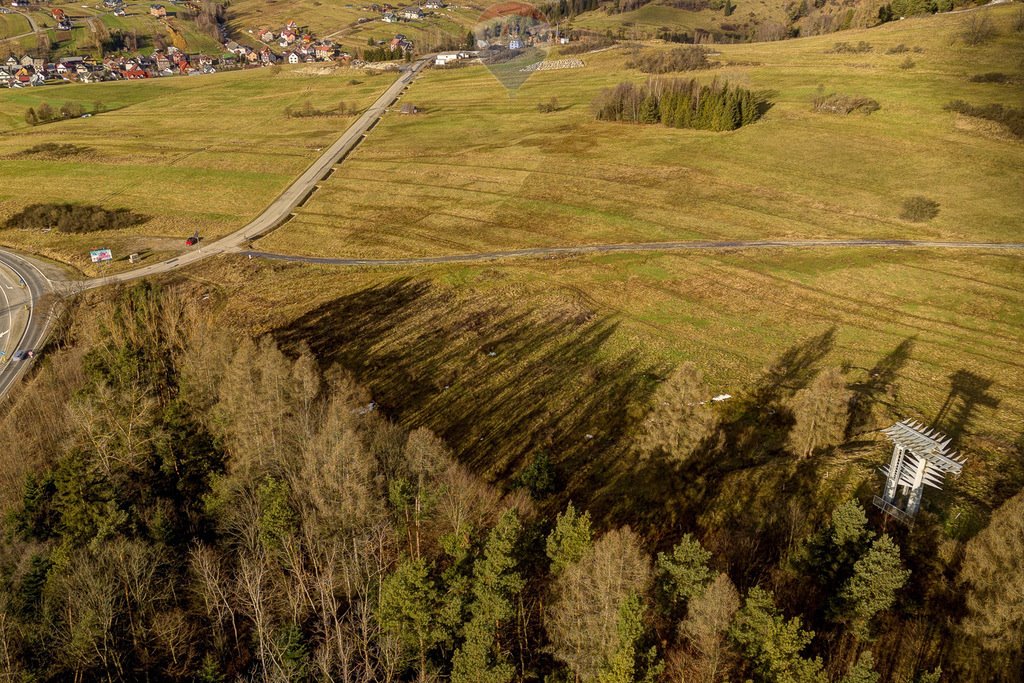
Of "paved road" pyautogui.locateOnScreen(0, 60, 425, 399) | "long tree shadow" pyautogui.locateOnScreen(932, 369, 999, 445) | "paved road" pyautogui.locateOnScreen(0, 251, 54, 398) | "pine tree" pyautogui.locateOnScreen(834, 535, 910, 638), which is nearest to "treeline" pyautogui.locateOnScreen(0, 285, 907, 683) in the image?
"pine tree" pyautogui.locateOnScreen(834, 535, 910, 638)

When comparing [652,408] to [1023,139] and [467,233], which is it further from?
[1023,139]

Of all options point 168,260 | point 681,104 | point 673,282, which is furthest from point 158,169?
point 673,282

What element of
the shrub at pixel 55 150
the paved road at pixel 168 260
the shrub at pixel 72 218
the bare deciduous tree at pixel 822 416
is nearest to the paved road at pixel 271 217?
the paved road at pixel 168 260

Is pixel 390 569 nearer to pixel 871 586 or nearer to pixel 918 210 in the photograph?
pixel 871 586

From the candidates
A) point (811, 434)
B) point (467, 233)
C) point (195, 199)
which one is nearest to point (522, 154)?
point (467, 233)

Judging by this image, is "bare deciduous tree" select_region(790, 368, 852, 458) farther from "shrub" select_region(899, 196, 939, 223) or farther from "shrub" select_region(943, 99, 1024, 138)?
"shrub" select_region(943, 99, 1024, 138)

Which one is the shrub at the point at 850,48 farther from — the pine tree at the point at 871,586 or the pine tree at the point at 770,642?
the pine tree at the point at 770,642

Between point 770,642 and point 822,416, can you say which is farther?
point 822,416
